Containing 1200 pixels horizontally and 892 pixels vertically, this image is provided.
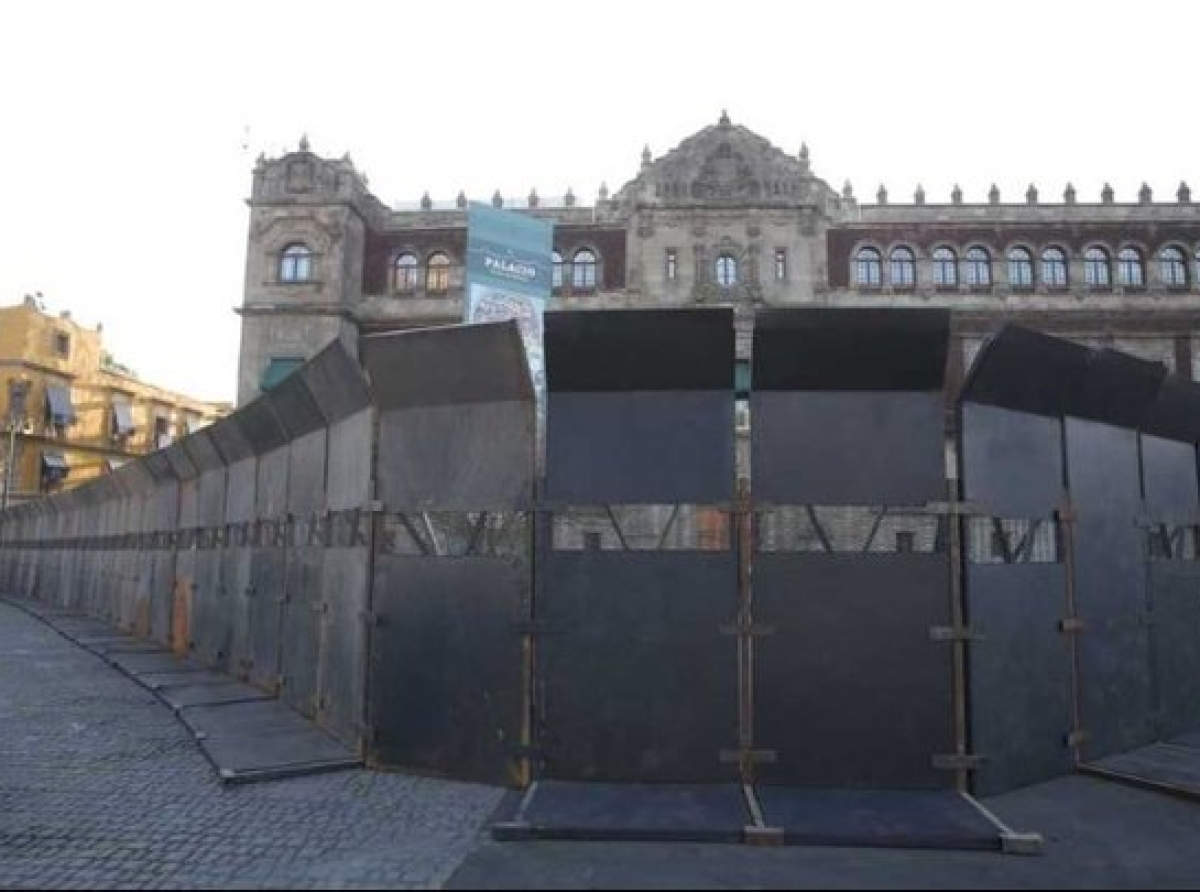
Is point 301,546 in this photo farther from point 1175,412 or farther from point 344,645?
point 1175,412

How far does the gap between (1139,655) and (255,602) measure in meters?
9.55

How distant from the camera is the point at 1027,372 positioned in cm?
696

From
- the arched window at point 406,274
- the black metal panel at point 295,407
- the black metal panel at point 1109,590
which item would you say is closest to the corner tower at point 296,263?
the arched window at point 406,274

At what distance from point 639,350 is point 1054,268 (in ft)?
127

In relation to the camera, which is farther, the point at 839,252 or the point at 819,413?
the point at 839,252

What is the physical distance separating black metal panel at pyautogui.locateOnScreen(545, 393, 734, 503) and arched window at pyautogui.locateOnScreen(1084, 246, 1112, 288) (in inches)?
1522

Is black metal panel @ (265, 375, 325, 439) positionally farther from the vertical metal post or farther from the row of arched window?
the row of arched window

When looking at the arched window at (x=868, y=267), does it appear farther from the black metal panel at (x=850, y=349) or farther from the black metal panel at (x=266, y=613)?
the black metal panel at (x=850, y=349)

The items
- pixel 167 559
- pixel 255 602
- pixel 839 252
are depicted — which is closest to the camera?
pixel 255 602

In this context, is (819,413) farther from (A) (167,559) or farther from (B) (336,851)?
(A) (167,559)

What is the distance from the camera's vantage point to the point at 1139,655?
7641 millimetres

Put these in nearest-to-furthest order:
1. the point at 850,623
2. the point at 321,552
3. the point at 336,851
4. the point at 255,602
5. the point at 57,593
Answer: the point at 336,851 → the point at 850,623 → the point at 321,552 → the point at 255,602 → the point at 57,593

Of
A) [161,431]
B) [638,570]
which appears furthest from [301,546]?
[161,431]

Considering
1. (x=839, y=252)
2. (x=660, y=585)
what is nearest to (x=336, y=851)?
(x=660, y=585)
